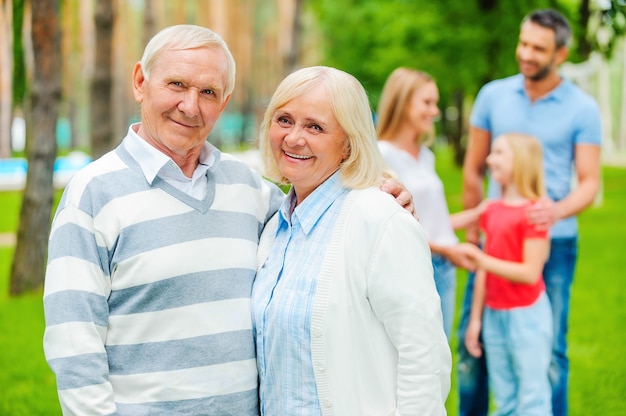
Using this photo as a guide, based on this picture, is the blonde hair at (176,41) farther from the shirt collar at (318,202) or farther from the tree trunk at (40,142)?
the tree trunk at (40,142)

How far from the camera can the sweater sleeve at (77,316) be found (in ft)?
7.22

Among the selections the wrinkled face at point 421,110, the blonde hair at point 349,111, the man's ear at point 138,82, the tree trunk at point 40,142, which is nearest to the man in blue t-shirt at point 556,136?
the wrinkled face at point 421,110

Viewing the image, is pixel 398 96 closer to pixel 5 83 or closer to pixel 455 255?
pixel 455 255

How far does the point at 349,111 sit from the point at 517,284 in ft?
6.03

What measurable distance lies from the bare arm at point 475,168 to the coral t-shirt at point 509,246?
1.36 ft

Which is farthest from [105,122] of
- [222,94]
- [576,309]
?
[222,94]

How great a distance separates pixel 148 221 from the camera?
2.34 m

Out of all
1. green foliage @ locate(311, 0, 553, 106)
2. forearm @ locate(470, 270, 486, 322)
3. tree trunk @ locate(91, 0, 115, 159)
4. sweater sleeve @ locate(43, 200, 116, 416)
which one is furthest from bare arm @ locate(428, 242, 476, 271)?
green foliage @ locate(311, 0, 553, 106)

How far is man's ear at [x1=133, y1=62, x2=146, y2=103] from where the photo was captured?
8.27 ft

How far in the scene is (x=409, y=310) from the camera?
2.28m

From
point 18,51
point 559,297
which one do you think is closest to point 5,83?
point 18,51

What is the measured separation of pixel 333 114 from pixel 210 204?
1.66ft

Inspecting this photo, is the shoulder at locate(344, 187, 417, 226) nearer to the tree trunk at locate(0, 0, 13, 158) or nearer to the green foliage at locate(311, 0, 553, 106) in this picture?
the green foliage at locate(311, 0, 553, 106)

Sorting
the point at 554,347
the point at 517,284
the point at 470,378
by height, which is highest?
the point at 517,284
